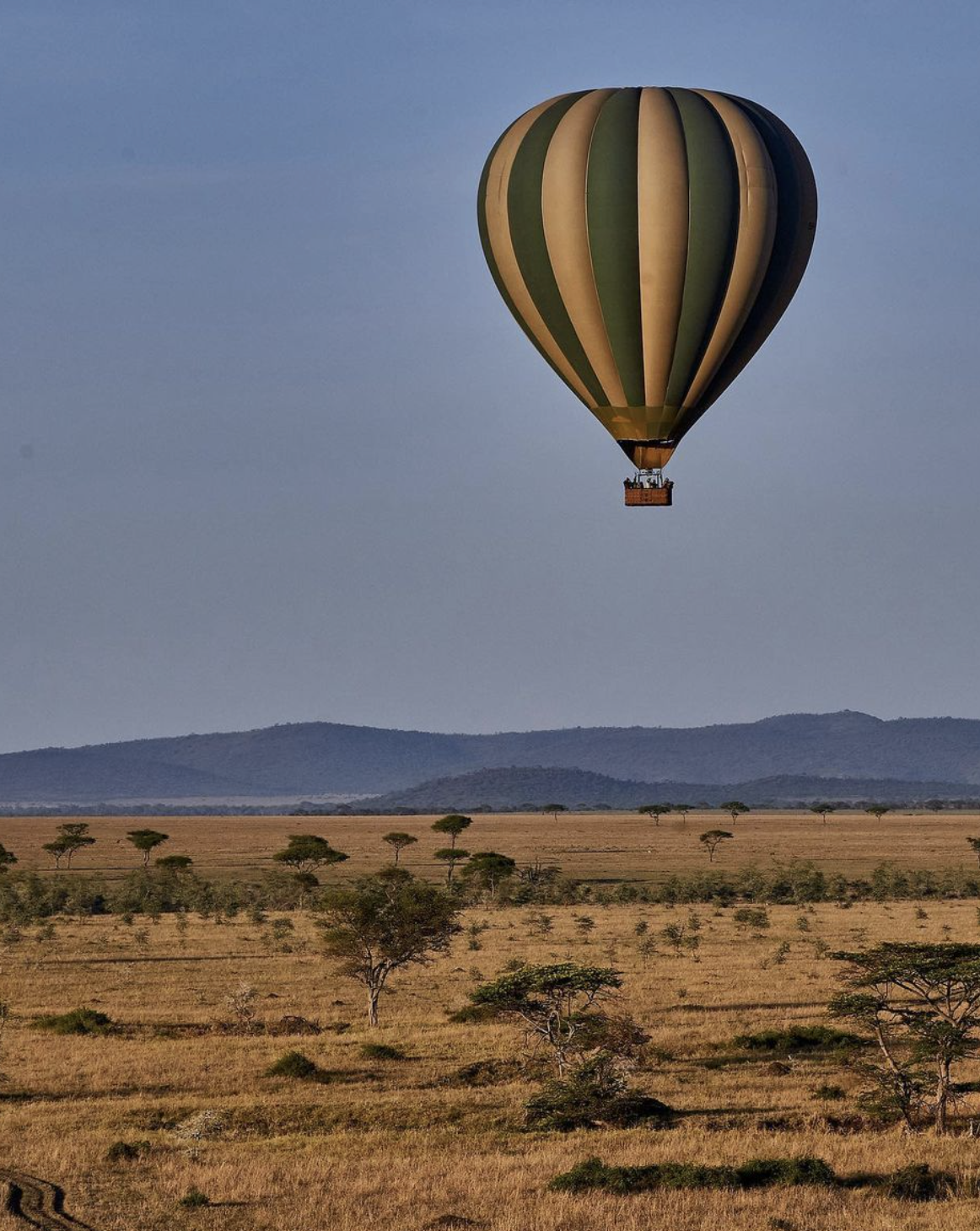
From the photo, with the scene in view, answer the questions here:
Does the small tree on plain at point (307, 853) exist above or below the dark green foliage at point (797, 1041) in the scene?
above

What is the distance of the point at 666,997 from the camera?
127 feet

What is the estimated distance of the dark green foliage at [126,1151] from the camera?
23453mm

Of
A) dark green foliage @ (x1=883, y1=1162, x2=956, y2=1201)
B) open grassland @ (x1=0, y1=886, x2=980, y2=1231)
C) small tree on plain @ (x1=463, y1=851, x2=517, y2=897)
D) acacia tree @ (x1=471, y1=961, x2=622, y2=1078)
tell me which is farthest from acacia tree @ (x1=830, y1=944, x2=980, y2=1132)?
small tree on plain @ (x1=463, y1=851, x2=517, y2=897)

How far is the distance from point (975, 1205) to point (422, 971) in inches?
1038

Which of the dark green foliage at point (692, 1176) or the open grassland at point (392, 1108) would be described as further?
the dark green foliage at point (692, 1176)

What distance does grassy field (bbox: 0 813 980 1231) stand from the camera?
2067 cm

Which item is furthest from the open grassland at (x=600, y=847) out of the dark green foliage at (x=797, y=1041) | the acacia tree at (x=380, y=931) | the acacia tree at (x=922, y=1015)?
the acacia tree at (x=922, y=1015)

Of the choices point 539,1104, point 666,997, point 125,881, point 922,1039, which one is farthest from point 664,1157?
point 125,881

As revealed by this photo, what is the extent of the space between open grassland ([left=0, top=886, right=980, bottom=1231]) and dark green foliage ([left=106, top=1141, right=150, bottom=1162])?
14 centimetres

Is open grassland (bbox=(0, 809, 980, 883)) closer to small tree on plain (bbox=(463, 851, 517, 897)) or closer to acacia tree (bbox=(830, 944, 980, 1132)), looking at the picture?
small tree on plain (bbox=(463, 851, 517, 897))

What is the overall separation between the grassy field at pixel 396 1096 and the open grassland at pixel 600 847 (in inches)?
1769

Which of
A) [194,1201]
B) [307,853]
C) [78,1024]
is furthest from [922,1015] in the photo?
[307,853]

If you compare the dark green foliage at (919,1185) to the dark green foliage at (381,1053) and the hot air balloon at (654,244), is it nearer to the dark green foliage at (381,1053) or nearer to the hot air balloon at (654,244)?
the dark green foliage at (381,1053)

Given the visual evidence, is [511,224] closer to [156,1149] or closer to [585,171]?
[585,171]
